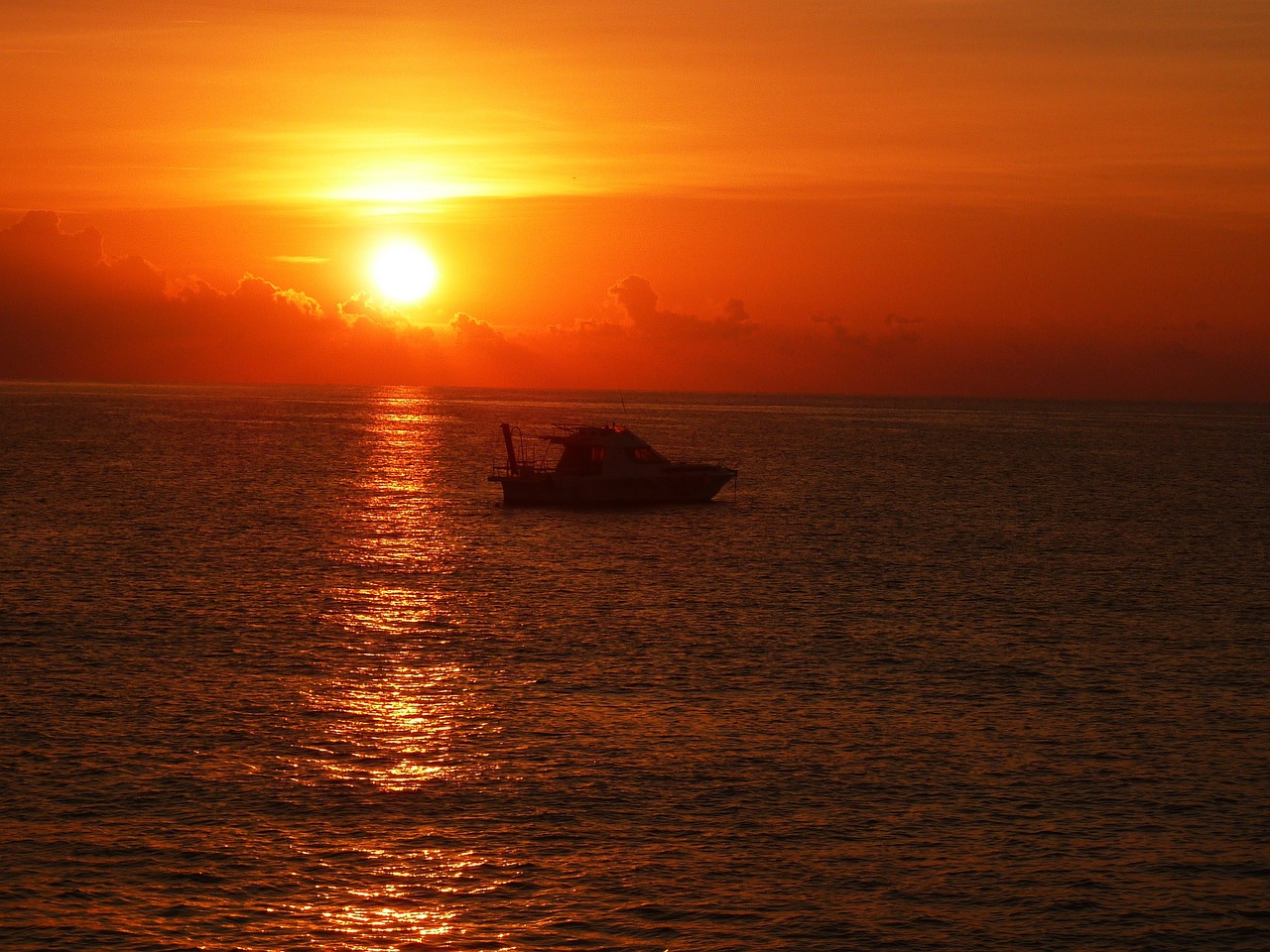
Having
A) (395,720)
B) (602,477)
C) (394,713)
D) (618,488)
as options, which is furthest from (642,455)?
(395,720)

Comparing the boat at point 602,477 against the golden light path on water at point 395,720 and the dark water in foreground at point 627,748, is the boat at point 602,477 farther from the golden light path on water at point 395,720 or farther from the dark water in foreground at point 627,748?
the dark water in foreground at point 627,748

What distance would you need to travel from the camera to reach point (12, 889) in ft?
84.0

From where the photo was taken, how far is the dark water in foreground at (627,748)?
25.4 meters

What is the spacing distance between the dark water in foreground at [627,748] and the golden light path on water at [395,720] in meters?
0.13

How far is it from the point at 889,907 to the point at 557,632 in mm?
25542

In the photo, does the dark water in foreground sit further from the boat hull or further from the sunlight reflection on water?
the boat hull

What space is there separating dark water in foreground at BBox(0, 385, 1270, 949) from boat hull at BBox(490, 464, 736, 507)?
21.6m

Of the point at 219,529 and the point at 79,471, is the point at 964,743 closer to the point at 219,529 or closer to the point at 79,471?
the point at 219,529

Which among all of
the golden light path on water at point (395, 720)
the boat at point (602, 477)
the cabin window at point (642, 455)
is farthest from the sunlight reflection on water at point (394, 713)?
the cabin window at point (642, 455)

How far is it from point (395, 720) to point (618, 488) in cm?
6051

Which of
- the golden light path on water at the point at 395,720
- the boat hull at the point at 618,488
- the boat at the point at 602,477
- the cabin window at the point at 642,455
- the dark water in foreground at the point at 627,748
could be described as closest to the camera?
the golden light path on water at the point at 395,720

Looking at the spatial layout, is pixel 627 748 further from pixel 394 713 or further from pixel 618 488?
pixel 618 488

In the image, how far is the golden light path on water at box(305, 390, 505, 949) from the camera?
987 inches

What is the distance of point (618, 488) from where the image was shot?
97.4 metres
